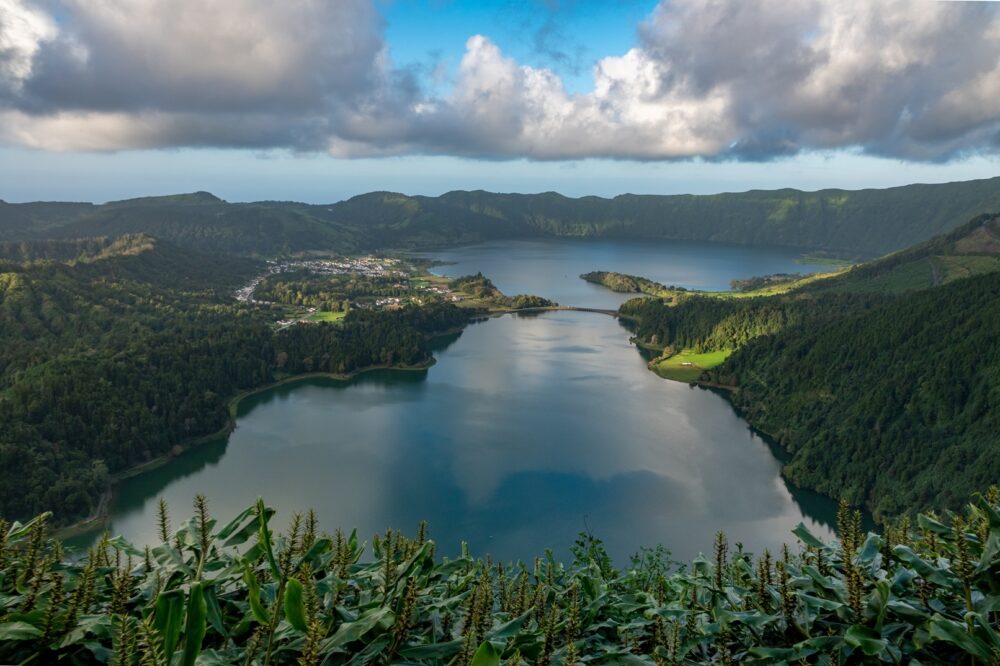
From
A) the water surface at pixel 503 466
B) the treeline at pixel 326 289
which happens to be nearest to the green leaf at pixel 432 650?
the water surface at pixel 503 466

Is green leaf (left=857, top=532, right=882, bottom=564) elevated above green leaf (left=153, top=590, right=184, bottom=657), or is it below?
below

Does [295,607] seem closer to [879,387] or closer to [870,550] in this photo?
[870,550]

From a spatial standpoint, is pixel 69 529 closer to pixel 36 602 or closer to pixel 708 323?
pixel 36 602

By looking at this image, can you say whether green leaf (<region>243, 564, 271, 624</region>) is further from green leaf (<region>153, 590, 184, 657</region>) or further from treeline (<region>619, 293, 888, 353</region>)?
treeline (<region>619, 293, 888, 353</region>)

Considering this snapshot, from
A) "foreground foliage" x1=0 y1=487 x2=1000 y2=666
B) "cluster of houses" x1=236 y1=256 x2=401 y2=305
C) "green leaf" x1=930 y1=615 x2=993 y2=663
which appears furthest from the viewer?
"cluster of houses" x1=236 y1=256 x2=401 y2=305

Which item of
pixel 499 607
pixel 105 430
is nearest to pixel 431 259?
pixel 105 430

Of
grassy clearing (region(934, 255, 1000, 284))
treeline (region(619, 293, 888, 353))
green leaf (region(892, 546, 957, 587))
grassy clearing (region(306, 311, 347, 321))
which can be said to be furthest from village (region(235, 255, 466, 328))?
green leaf (region(892, 546, 957, 587))
